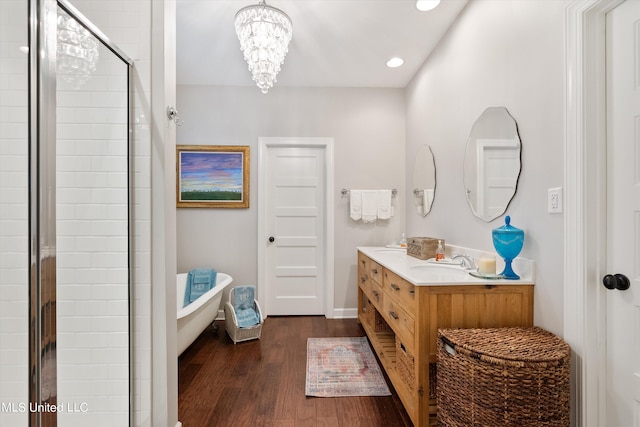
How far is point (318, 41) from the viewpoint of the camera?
2502 mm

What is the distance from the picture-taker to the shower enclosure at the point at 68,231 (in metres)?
1.07

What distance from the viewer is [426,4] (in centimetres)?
204

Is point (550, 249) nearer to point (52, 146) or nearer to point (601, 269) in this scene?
point (601, 269)

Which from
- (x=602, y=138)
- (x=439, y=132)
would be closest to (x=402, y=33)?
(x=439, y=132)

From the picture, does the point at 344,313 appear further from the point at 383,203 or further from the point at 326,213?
the point at 383,203

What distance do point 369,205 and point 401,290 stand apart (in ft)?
5.60

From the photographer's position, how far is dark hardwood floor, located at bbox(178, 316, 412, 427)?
1.69 m

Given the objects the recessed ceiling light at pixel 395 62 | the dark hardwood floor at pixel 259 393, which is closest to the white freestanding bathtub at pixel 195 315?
the dark hardwood floor at pixel 259 393

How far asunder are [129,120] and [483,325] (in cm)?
197

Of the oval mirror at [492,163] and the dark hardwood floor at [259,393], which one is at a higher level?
the oval mirror at [492,163]

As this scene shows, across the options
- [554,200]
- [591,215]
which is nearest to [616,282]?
[591,215]

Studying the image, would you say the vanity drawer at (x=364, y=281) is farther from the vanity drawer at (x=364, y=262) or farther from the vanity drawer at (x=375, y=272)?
the vanity drawer at (x=375, y=272)

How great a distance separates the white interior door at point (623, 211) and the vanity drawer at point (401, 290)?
0.75 m

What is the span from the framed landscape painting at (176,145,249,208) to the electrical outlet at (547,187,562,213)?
8.90 ft
